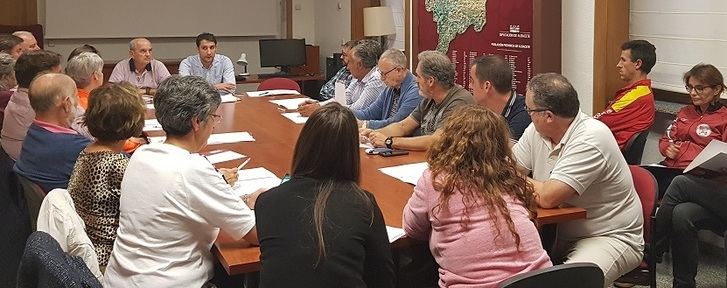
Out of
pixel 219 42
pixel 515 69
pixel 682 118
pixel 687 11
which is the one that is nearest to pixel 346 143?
pixel 682 118

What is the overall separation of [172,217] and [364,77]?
324 centimetres

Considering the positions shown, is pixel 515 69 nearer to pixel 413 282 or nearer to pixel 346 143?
pixel 413 282

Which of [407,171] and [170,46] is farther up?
[170,46]

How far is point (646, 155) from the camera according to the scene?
15.3 feet

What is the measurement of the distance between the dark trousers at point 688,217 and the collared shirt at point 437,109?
112cm

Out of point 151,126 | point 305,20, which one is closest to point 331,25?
point 305,20

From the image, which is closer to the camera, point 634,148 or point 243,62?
point 634,148

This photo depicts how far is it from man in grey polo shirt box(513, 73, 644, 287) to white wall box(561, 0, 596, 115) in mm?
2080

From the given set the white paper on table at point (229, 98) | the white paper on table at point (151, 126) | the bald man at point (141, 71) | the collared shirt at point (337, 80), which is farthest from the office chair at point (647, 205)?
the bald man at point (141, 71)

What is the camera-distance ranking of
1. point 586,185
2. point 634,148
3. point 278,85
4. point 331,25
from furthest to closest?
point 331,25 → point 278,85 → point 634,148 → point 586,185

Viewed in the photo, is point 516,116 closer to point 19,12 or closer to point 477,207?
point 477,207

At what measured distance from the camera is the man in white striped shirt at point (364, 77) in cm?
502

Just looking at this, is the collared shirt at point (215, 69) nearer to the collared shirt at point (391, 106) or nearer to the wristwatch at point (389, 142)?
the collared shirt at point (391, 106)

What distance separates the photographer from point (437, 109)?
3.84 m
